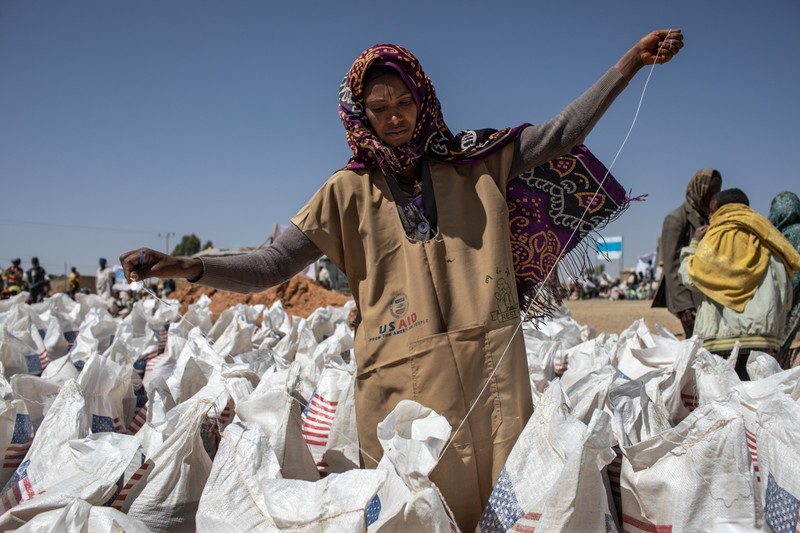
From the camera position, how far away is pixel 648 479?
4.87 ft

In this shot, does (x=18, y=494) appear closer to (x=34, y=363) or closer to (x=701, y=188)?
(x=34, y=363)

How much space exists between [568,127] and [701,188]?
7.63 ft

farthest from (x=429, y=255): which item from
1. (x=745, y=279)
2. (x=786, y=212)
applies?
(x=786, y=212)

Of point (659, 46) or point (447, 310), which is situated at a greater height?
point (659, 46)

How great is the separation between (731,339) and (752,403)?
141 centimetres

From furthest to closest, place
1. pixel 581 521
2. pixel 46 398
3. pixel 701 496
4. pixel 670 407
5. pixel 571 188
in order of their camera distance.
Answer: pixel 46 398, pixel 670 407, pixel 571 188, pixel 701 496, pixel 581 521

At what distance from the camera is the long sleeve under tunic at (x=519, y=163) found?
158 cm

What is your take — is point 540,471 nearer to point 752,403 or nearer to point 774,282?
point 752,403

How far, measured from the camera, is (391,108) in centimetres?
156

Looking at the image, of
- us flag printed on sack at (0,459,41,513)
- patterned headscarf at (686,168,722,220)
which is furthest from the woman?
patterned headscarf at (686,168,722,220)

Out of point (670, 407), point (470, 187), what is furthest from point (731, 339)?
point (470, 187)

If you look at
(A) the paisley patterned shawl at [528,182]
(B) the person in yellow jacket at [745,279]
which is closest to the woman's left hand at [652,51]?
(A) the paisley patterned shawl at [528,182]

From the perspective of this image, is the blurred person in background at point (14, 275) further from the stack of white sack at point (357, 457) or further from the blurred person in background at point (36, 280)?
the stack of white sack at point (357, 457)

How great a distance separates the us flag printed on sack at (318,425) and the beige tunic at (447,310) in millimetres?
545
